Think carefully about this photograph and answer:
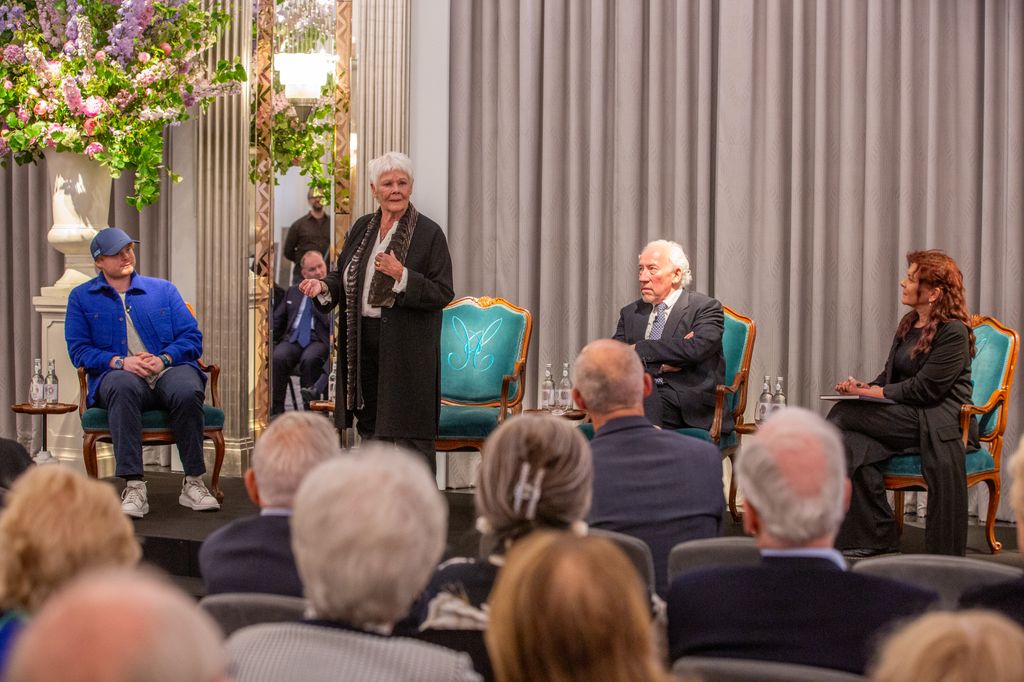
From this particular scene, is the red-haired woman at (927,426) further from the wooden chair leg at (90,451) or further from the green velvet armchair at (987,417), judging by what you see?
the wooden chair leg at (90,451)

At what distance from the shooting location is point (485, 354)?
18.6ft

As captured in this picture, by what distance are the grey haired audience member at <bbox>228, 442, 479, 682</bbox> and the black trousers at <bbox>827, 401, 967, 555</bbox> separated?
3300mm

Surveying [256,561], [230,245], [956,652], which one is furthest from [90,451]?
[956,652]

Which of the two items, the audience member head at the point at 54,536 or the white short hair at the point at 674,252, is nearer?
the audience member head at the point at 54,536

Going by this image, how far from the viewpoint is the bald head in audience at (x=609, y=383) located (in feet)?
9.79

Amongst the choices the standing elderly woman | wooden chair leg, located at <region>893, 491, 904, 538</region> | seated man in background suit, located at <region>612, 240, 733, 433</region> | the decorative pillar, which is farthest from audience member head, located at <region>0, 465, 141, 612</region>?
the decorative pillar

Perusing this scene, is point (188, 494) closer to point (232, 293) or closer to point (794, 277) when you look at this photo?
point (232, 293)

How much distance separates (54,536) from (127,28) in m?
4.11

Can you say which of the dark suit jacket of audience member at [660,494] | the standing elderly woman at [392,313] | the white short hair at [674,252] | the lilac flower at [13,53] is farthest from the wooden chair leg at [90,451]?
the dark suit jacket of audience member at [660,494]

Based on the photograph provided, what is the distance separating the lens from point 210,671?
1.04 metres

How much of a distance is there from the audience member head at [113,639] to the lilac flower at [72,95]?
15.5 ft

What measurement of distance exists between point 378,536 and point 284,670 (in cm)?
20

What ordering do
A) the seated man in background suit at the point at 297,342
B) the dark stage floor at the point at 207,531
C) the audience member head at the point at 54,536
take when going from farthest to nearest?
the seated man in background suit at the point at 297,342 → the dark stage floor at the point at 207,531 → the audience member head at the point at 54,536

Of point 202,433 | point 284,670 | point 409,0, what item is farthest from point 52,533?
point 409,0
